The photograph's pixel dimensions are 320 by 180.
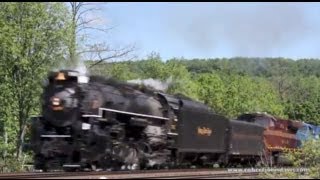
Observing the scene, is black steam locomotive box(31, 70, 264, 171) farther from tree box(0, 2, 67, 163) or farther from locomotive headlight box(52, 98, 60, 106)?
tree box(0, 2, 67, 163)

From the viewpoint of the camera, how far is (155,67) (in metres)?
52.8

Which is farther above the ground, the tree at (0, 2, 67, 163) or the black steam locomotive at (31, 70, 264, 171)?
the tree at (0, 2, 67, 163)

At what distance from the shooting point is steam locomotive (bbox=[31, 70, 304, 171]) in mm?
16766

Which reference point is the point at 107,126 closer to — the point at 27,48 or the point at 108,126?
the point at 108,126

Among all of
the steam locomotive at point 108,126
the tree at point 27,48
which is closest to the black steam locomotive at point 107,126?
the steam locomotive at point 108,126

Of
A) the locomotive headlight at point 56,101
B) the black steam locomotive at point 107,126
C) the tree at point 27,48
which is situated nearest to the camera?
the black steam locomotive at point 107,126

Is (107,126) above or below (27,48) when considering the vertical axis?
below

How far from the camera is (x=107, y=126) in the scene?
56.5 ft

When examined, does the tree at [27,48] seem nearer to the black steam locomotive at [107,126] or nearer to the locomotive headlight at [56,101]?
the black steam locomotive at [107,126]

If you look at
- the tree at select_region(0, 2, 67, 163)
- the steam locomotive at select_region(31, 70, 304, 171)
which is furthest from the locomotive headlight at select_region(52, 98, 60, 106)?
the tree at select_region(0, 2, 67, 163)

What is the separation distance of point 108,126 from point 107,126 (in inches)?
1.4

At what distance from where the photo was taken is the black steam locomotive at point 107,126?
55.0 feet

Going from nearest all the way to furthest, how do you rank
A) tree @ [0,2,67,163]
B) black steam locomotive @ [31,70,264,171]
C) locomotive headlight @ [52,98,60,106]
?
black steam locomotive @ [31,70,264,171] < locomotive headlight @ [52,98,60,106] < tree @ [0,2,67,163]

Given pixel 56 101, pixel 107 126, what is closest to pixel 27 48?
pixel 56 101
